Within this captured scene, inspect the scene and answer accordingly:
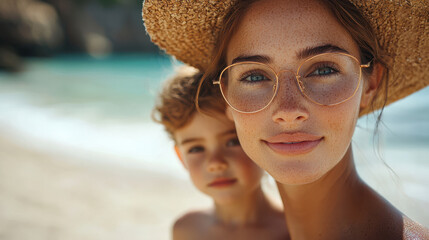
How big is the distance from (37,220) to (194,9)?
3.89 metres

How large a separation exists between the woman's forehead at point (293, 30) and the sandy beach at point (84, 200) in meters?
3.50

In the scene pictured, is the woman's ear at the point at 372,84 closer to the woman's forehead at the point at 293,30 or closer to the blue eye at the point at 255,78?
the woman's forehead at the point at 293,30

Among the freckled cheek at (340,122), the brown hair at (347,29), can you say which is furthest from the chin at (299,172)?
the brown hair at (347,29)

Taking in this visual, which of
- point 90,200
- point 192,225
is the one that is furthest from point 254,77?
point 90,200

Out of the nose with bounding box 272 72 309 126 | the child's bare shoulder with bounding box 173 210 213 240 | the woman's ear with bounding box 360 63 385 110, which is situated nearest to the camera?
the nose with bounding box 272 72 309 126

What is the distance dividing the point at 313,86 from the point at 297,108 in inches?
4.9

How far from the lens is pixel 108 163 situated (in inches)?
290

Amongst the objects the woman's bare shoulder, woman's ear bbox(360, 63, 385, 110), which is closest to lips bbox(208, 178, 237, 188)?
woman's ear bbox(360, 63, 385, 110)

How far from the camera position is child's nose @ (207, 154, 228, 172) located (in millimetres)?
2531

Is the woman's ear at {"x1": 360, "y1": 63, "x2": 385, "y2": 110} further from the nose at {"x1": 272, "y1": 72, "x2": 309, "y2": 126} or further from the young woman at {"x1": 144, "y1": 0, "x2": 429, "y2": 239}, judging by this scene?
the nose at {"x1": 272, "y1": 72, "x2": 309, "y2": 126}

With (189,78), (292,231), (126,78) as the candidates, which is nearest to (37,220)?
(189,78)

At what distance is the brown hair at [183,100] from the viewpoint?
100.0 inches

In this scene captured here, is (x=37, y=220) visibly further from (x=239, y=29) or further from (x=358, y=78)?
(x=358, y=78)

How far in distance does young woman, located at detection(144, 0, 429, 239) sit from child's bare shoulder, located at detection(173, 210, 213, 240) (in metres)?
1.05
